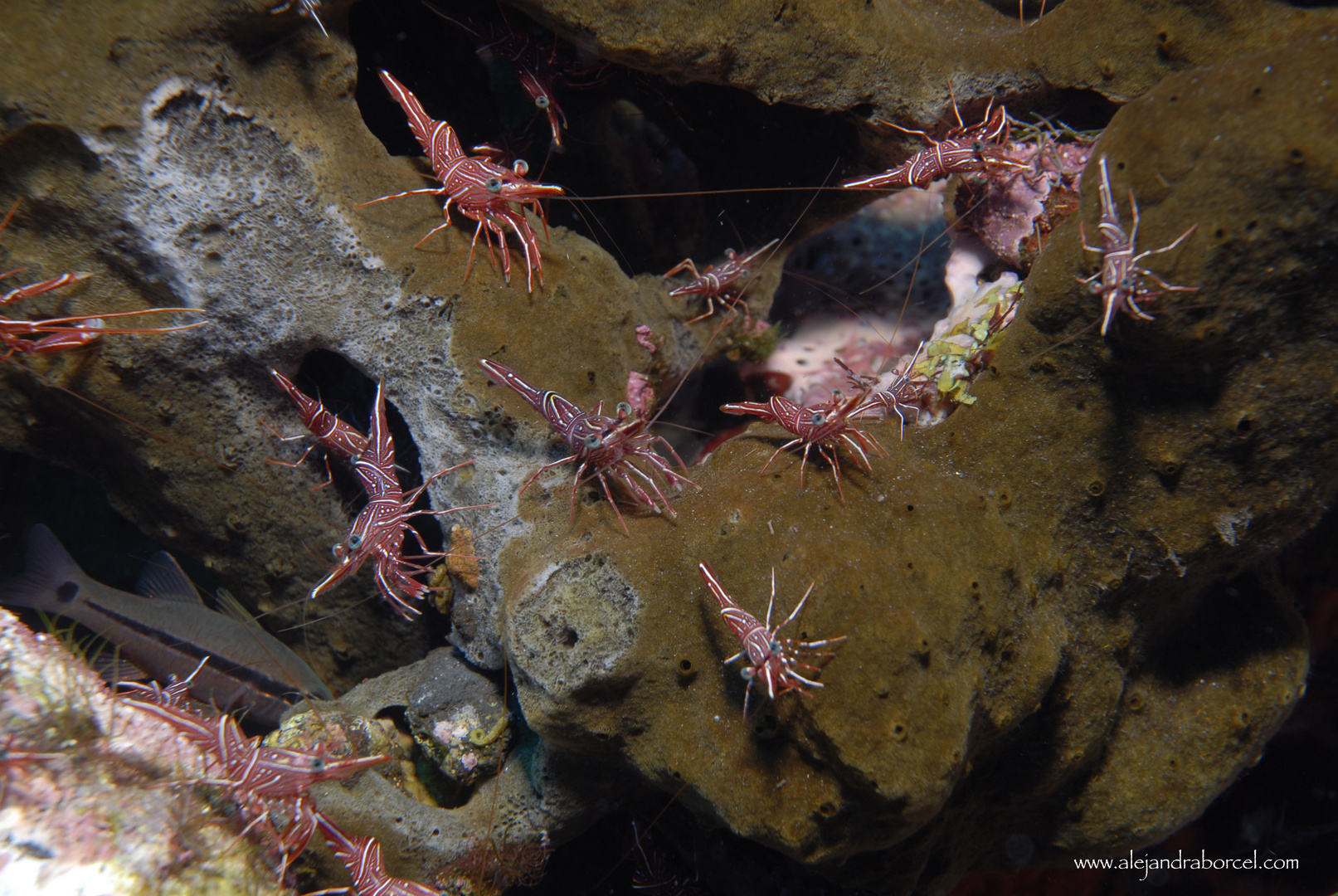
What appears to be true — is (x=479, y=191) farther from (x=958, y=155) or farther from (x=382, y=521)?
(x=958, y=155)

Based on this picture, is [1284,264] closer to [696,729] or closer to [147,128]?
[696,729]

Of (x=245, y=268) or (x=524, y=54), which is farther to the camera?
(x=524, y=54)

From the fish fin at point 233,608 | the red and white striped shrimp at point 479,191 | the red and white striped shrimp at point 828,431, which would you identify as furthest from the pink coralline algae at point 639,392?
the fish fin at point 233,608

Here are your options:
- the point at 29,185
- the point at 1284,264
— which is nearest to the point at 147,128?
the point at 29,185

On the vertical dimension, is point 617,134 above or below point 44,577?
above

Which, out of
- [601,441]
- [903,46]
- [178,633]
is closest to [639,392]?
[601,441]

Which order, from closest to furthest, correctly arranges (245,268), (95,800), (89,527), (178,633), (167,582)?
(95,800), (245,268), (178,633), (167,582), (89,527)

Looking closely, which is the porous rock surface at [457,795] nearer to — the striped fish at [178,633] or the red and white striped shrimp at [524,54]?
the striped fish at [178,633]

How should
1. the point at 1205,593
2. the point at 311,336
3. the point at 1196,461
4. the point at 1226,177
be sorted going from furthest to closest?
the point at 311,336
the point at 1205,593
the point at 1196,461
the point at 1226,177
